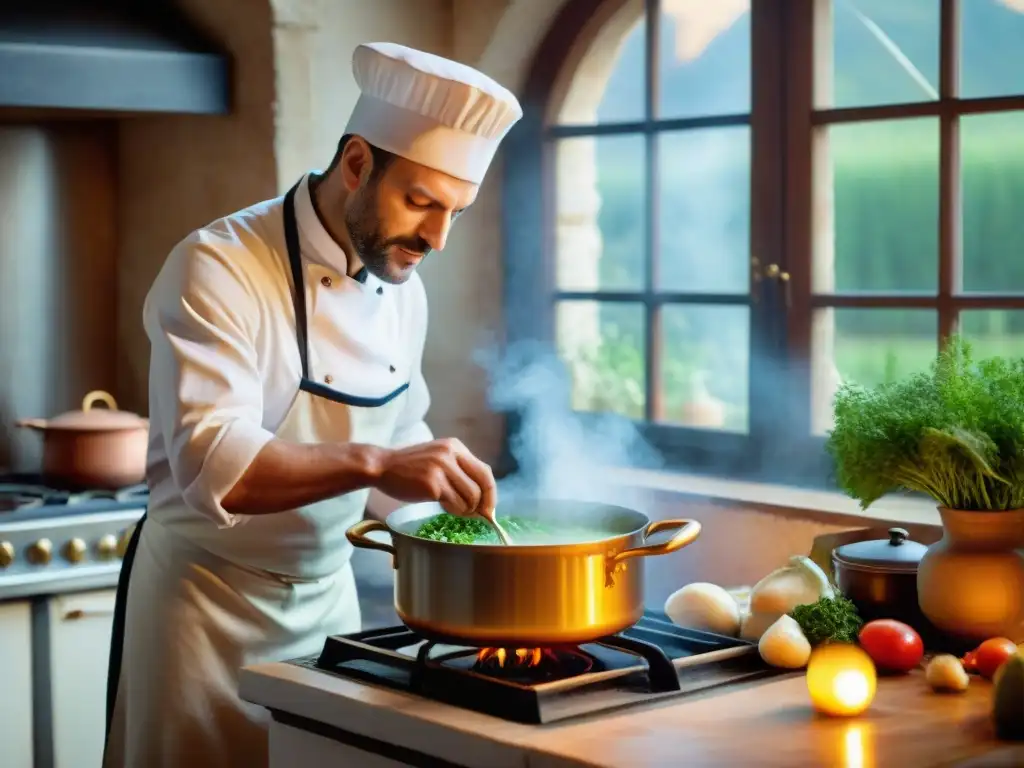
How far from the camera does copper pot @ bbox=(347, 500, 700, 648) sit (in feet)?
5.19

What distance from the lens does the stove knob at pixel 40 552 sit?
2793 millimetres

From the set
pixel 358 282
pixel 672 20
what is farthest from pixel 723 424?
pixel 358 282

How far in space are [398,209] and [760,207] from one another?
45.0 inches

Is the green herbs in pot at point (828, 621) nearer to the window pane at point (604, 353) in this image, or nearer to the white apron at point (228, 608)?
the white apron at point (228, 608)

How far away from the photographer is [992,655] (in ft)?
5.62

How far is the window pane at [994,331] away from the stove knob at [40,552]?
172cm

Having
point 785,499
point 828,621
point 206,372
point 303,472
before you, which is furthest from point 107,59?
point 828,621

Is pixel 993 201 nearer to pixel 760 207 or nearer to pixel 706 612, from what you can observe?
Answer: pixel 760 207

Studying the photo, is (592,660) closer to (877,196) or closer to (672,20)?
(877,196)

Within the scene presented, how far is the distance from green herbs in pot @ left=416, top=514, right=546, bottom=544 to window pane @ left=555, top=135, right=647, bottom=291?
1.44m

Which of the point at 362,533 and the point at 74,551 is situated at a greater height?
the point at 362,533

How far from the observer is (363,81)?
208 centimetres

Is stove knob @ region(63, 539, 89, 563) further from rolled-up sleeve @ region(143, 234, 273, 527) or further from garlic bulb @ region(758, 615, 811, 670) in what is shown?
garlic bulb @ region(758, 615, 811, 670)

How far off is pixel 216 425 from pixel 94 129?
6.43 feet
